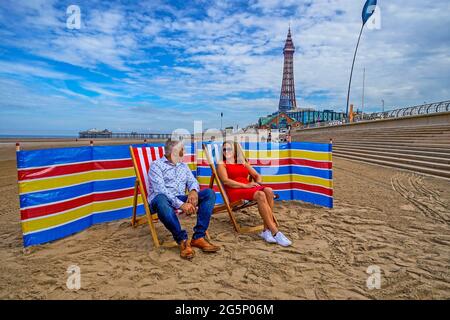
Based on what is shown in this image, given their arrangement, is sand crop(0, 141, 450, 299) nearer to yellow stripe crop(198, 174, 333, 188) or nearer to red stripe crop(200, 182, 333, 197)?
red stripe crop(200, 182, 333, 197)

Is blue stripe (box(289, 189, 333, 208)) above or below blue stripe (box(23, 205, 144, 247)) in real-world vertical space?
above

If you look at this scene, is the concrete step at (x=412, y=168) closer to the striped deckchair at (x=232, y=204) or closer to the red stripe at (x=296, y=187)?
→ the red stripe at (x=296, y=187)

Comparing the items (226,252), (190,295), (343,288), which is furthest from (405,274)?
(190,295)

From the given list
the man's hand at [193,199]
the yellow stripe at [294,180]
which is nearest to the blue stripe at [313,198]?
the yellow stripe at [294,180]

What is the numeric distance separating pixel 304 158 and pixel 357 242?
205cm

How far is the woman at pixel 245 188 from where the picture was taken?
10.6ft

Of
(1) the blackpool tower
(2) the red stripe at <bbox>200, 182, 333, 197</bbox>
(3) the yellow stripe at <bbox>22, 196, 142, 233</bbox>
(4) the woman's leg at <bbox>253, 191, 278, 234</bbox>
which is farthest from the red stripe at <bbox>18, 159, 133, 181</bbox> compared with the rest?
(1) the blackpool tower

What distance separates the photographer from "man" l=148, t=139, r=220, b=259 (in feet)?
9.53

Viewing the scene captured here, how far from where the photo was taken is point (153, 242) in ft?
10.6

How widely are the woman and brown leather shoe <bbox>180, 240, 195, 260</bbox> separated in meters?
0.95

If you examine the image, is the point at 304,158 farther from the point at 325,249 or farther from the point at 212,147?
the point at 325,249

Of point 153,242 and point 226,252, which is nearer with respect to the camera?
point 226,252

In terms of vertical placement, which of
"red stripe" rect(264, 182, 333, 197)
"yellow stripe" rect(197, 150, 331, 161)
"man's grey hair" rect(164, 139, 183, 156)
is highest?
"man's grey hair" rect(164, 139, 183, 156)
